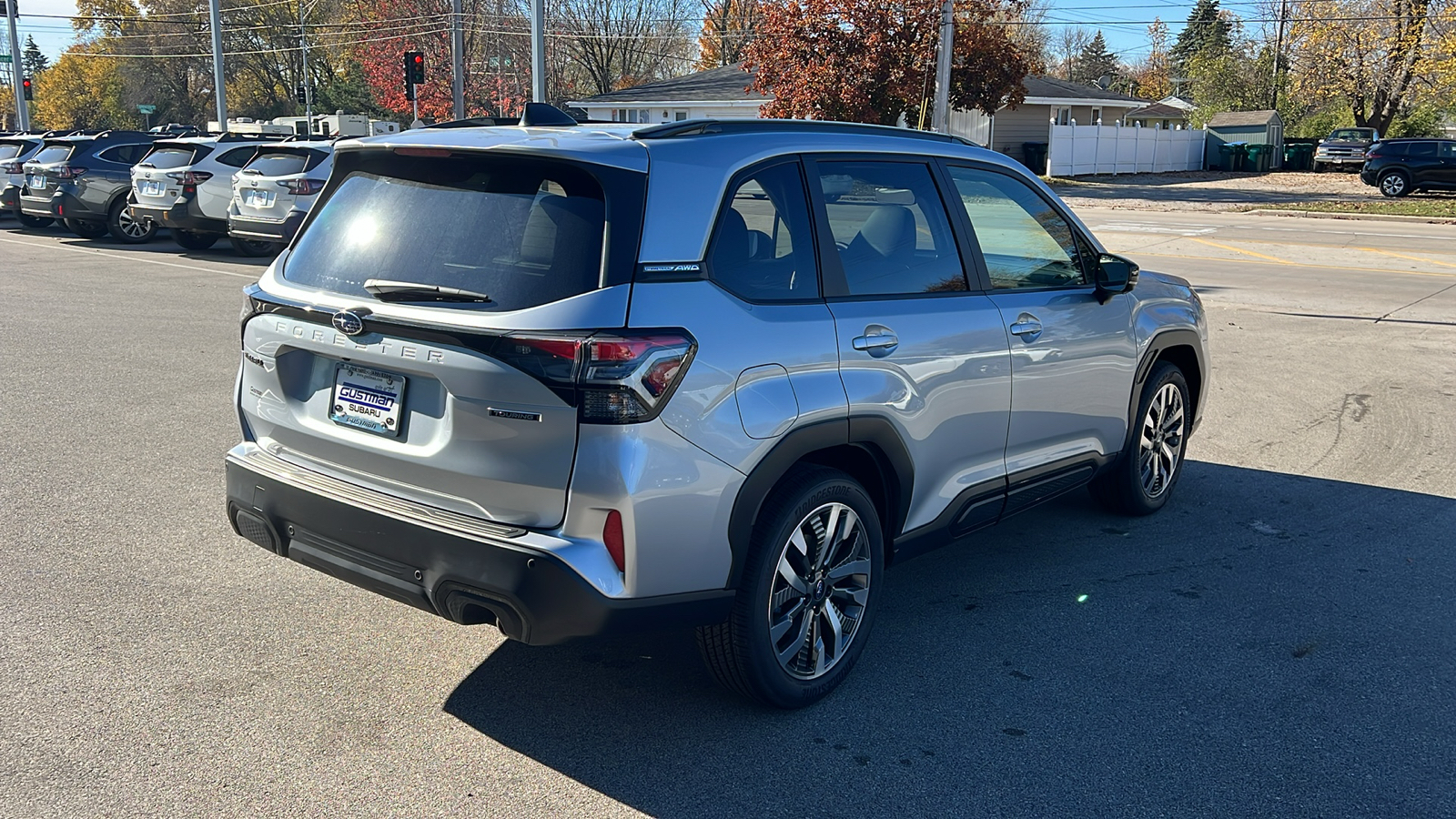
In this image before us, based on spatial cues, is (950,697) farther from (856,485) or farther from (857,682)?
(856,485)

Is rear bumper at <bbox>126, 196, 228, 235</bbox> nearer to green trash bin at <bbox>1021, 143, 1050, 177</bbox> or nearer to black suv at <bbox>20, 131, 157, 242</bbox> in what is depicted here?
black suv at <bbox>20, 131, 157, 242</bbox>

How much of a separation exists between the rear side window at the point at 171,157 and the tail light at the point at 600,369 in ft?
54.8

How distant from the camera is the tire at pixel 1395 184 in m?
32.7

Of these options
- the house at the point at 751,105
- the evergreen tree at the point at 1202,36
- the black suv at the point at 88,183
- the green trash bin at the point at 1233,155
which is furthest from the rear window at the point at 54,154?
the evergreen tree at the point at 1202,36

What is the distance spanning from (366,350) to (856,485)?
1607 millimetres

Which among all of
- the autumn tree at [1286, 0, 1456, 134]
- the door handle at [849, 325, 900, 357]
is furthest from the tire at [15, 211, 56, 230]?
the autumn tree at [1286, 0, 1456, 134]

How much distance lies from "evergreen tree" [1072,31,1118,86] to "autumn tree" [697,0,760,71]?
62489mm

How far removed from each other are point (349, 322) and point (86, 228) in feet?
65.8

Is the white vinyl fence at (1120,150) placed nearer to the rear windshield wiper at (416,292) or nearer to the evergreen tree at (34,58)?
the rear windshield wiper at (416,292)

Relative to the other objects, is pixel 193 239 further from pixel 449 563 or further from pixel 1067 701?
pixel 1067 701

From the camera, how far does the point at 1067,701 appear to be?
3.98 metres

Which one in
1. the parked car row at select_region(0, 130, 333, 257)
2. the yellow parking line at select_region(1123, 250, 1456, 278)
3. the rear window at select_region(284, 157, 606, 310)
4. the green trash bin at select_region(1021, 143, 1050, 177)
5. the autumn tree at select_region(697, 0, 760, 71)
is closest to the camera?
the rear window at select_region(284, 157, 606, 310)

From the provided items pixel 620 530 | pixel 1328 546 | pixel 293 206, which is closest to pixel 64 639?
pixel 620 530

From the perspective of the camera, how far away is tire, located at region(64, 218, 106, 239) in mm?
20075
